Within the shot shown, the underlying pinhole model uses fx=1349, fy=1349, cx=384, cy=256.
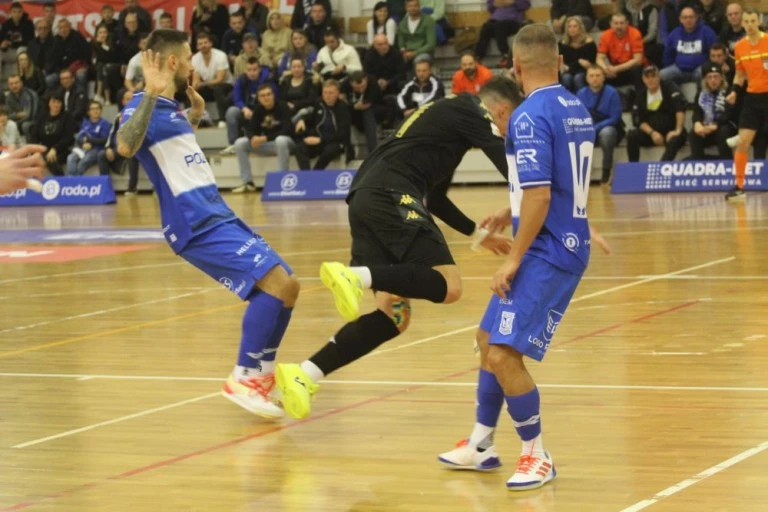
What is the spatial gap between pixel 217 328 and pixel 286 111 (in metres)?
14.0

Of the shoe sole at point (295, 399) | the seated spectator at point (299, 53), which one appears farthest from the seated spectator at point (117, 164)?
the shoe sole at point (295, 399)

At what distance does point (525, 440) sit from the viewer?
5465 mm

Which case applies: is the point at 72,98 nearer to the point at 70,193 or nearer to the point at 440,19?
the point at 70,193

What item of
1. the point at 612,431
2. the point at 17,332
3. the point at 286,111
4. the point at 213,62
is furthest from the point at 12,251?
the point at 612,431

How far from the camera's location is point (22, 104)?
2675cm

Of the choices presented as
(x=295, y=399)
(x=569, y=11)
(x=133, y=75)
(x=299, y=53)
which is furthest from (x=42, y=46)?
(x=295, y=399)

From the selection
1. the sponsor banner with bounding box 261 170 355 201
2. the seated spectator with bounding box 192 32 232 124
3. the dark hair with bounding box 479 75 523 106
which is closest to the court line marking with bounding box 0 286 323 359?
the dark hair with bounding box 479 75 523 106

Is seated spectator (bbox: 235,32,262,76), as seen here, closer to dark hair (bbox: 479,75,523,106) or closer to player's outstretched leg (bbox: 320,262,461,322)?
player's outstretched leg (bbox: 320,262,461,322)

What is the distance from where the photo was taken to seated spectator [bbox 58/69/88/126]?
26.3 meters

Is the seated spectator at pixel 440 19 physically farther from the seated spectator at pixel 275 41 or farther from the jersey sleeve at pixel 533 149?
the jersey sleeve at pixel 533 149

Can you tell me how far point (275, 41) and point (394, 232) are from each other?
19.2m

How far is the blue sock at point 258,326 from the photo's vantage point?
703cm

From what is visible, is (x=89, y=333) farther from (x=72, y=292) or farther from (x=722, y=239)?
(x=722, y=239)

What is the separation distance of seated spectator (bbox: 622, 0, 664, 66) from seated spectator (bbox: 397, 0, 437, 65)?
3540 mm
